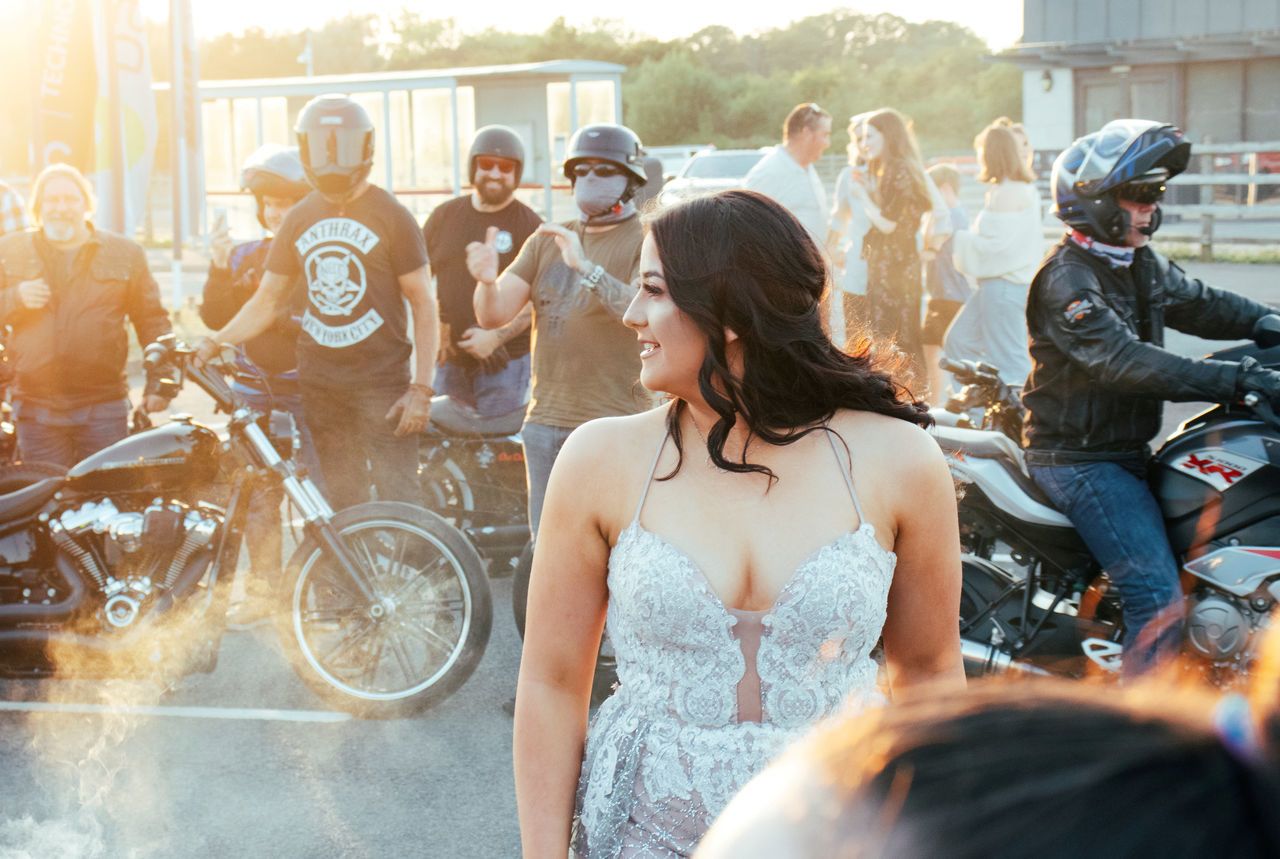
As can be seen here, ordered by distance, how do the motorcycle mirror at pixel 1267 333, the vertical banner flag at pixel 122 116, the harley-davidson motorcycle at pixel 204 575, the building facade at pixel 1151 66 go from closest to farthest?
the motorcycle mirror at pixel 1267 333
the harley-davidson motorcycle at pixel 204 575
the vertical banner flag at pixel 122 116
the building facade at pixel 1151 66

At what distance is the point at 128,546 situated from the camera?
5309 millimetres

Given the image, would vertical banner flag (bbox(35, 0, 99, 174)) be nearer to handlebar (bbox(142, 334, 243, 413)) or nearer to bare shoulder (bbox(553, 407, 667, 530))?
handlebar (bbox(142, 334, 243, 413))

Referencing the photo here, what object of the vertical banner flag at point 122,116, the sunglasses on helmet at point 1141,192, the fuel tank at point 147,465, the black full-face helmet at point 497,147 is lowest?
the fuel tank at point 147,465

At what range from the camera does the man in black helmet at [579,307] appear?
17.9 feet

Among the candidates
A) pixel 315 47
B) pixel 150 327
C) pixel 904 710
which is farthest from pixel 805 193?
pixel 315 47

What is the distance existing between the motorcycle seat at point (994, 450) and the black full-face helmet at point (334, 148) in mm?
2568

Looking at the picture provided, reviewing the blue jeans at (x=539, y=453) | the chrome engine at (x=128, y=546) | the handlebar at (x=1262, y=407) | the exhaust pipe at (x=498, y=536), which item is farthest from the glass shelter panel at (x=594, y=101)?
the handlebar at (x=1262, y=407)

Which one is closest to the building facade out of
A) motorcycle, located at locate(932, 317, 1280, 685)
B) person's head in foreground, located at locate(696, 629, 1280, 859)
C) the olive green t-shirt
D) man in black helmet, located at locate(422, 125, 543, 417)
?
Answer: man in black helmet, located at locate(422, 125, 543, 417)

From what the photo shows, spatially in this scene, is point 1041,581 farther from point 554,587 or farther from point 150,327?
point 150,327

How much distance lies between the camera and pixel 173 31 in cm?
2236

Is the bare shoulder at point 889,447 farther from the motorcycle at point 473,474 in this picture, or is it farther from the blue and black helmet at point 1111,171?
the motorcycle at point 473,474

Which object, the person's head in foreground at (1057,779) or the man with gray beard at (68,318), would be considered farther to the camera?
the man with gray beard at (68,318)

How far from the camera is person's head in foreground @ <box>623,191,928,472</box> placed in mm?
2369

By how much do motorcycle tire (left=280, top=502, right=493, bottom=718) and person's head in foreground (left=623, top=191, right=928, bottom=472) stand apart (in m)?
3.02
